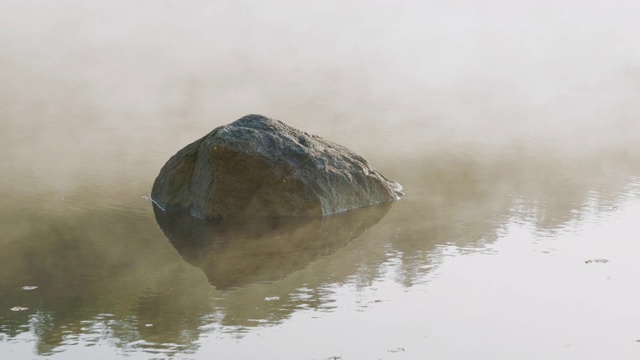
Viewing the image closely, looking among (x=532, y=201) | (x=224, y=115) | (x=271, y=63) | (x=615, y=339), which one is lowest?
(x=615, y=339)

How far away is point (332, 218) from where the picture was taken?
10.5 m

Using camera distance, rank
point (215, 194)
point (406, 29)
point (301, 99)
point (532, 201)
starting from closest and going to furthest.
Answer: point (215, 194)
point (532, 201)
point (301, 99)
point (406, 29)

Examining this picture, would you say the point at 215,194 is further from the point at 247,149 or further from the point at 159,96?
the point at 159,96

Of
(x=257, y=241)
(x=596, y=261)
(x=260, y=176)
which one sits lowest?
(x=596, y=261)

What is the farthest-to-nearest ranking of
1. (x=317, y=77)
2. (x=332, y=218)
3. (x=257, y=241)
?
(x=317, y=77) → (x=332, y=218) → (x=257, y=241)

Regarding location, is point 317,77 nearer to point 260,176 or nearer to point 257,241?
point 260,176

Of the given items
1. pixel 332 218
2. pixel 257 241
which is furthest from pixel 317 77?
pixel 257 241

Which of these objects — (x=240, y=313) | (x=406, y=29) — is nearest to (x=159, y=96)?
(x=406, y=29)

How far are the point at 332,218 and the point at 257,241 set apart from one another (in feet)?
4.20

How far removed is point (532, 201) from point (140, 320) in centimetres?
581

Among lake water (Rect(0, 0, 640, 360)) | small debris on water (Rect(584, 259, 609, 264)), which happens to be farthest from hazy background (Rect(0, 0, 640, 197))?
small debris on water (Rect(584, 259, 609, 264))

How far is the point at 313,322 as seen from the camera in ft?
22.8

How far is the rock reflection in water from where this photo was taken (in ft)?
27.7

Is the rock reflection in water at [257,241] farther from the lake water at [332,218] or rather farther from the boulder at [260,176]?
the boulder at [260,176]
